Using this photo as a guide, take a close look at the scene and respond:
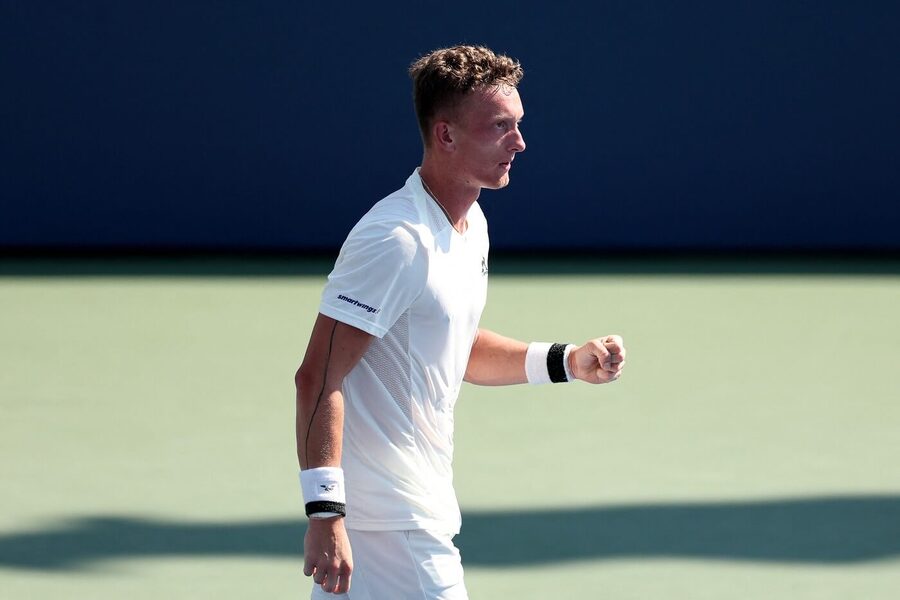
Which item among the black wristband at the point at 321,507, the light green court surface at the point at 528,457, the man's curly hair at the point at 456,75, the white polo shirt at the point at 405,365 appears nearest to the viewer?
the black wristband at the point at 321,507

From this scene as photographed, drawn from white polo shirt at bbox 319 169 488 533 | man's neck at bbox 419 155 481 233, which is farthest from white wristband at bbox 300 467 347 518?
man's neck at bbox 419 155 481 233

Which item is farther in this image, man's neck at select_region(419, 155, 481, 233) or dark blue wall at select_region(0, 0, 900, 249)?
dark blue wall at select_region(0, 0, 900, 249)

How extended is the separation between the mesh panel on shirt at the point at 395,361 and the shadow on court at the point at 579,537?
1.95m

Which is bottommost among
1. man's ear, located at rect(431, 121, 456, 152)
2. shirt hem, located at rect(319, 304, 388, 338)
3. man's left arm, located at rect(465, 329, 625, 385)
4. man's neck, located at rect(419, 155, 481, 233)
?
man's left arm, located at rect(465, 329, 625, 385)

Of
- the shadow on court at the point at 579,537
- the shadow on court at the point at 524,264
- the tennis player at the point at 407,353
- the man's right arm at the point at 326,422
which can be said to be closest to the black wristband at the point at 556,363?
the tennis player at the point at 407,353

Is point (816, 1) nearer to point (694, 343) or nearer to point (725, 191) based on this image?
point (725, 191)

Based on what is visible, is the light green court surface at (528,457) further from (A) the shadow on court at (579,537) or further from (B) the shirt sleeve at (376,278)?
(B) the shirt sleeve at (376,278)

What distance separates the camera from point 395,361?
3.19 meters

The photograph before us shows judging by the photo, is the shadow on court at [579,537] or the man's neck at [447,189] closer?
the man's neck at [447,189]

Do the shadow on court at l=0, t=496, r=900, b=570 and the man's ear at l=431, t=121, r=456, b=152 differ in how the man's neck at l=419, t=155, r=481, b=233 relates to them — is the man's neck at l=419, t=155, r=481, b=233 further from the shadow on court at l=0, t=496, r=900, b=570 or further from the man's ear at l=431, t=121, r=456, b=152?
the shadow on court at l=0, t=496, r=900, b=570

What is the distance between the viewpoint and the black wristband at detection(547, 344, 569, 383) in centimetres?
371

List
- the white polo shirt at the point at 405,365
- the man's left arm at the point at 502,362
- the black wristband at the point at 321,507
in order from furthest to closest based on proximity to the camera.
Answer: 1. the man's left arm at the point at 502,362
2. the white polo shirt at the point at 405,365
3. the black wristband at the point at 321,507

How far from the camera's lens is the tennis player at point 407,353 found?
3037 mm

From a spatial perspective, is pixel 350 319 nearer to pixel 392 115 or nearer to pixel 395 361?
pixel 395 361
